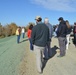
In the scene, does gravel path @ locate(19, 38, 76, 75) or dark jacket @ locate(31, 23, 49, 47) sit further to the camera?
gravel path @ locate(19, 38, 76, 75)

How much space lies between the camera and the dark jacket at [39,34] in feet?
27.3

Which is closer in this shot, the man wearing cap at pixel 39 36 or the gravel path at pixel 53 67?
the man wearing cap at pixel 39 36

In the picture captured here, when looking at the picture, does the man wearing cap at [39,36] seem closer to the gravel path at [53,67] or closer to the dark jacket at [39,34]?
the dark jacket at [39,34]

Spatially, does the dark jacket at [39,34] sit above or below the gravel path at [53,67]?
above

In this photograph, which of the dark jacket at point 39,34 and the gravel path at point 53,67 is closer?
the dark jacket at point 39,34

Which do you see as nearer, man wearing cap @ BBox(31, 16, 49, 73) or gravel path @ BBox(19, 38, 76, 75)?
man wearing cap @ BBox(31, 16, 49, 73)

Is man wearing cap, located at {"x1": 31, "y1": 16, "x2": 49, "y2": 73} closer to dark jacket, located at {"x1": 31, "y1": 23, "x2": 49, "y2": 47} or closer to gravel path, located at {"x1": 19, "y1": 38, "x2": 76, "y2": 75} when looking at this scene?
dark jacket, located at {"x1": 31, "y1": 23, "x2": 49, "y2": 47}

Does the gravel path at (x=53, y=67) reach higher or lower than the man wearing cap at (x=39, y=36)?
lower

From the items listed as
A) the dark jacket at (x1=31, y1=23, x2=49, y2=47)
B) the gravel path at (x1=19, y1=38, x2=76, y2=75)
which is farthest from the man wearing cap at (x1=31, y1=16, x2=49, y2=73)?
the gravel path at (x1=19, y1=38, x2=76, y2=75)

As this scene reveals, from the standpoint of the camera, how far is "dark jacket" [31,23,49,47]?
832cm

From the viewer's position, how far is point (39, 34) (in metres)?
8.35

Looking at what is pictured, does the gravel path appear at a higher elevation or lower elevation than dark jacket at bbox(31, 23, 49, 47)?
lower

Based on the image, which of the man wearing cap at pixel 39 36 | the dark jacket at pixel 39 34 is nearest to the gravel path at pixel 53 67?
the man wearing cap at pixel 39 36

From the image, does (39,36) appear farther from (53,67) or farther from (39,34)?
(53,67)
